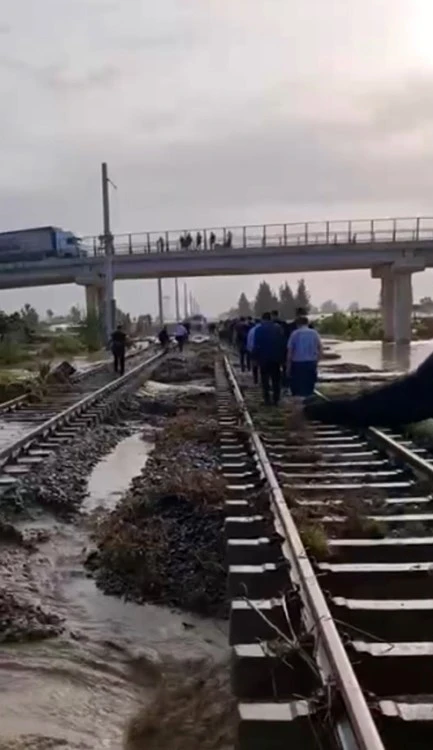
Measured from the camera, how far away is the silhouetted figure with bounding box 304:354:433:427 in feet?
32.0

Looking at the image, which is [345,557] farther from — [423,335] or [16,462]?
[423,335]

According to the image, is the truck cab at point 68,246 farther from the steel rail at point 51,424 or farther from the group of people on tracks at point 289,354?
the group of people on tracks at point 289,354

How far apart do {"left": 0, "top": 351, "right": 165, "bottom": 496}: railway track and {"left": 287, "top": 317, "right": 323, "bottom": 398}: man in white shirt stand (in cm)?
342

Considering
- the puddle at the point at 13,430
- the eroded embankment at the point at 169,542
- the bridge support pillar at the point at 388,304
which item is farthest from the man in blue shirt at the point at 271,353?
the bridge support pillar at the point at 388,304

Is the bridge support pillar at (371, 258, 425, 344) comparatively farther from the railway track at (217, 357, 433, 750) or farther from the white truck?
the railway track at (217, 357, 433, 750)

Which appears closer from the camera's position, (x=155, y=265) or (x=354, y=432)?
(x=354, y=432)

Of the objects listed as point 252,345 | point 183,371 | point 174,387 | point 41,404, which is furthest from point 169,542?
point 183,371


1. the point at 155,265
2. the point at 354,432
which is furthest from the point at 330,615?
the point at 155,265

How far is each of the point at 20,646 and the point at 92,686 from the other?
69 cm

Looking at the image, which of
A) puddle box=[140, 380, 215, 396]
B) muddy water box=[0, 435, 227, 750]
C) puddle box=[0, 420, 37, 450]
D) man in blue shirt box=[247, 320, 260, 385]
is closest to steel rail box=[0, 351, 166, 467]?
puddle box=[0, 420, 37, 450]

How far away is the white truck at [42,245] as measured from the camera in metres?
55.3

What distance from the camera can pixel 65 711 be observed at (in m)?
4.18

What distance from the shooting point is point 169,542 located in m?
6.68

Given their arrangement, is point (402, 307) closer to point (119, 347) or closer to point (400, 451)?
point (119, 347)
